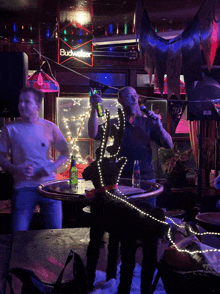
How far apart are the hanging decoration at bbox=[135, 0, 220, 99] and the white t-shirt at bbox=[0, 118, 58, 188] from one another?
40.9 inches

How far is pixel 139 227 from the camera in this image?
5.02 feet

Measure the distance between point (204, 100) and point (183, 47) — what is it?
2.00m

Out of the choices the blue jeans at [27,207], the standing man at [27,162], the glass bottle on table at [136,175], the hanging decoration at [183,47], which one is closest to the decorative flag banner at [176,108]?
the hanging decoration at [183,47]

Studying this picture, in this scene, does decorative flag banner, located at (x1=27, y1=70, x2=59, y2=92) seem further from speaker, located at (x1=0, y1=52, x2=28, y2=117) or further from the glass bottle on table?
the glass bottle on table

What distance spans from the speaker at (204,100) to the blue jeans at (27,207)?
7.31 ft

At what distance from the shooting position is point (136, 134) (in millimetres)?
2480

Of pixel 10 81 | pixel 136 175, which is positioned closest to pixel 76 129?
pixel 10 81

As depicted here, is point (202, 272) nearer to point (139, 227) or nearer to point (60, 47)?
point (139, 227)

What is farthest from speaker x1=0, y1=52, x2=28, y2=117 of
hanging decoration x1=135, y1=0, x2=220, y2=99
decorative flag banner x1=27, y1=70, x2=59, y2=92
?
decorative flag banner x1=27, y1=70, x2=59, y2=92

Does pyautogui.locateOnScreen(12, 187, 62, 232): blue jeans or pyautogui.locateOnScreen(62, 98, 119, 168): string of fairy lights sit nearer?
pyautogui.locateOnScreen(12, 187, 62, 232): blue jeans

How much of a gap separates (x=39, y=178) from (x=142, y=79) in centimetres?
518

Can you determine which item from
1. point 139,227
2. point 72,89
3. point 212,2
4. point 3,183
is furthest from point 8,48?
point 139,227

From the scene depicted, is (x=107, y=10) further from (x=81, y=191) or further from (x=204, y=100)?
(x=81, y=191)

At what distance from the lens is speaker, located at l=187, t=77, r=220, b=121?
3.72m
